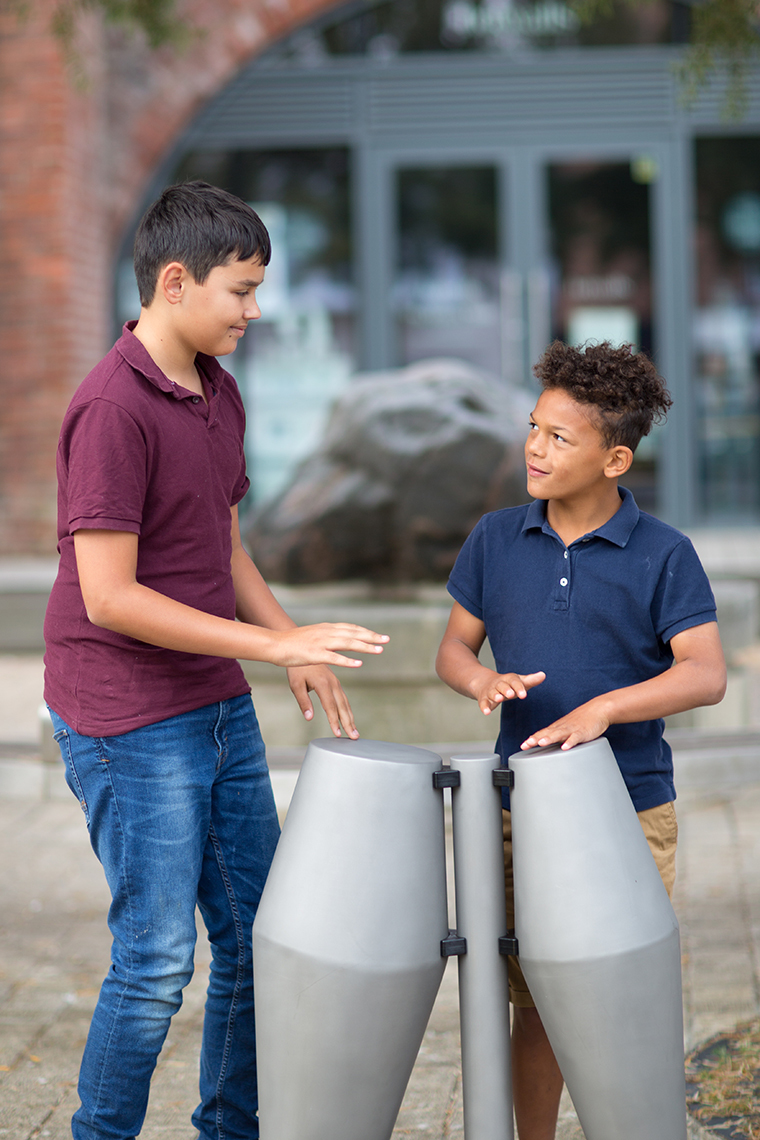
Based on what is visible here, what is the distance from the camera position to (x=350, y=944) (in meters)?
1.98

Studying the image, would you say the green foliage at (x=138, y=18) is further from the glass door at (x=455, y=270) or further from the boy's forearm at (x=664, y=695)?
the glass door at (x=455, y=270)

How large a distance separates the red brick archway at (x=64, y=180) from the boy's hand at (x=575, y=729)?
8.04m

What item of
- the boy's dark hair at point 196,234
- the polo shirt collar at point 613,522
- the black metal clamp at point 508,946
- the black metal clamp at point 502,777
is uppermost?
the boy's dark hair at point 196,234

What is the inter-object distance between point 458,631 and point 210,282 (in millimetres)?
737

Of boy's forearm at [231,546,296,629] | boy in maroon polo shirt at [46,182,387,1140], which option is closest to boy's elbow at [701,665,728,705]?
boy in maroon polo shirt at [46,182,387,1140]

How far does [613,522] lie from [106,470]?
32.7 inches

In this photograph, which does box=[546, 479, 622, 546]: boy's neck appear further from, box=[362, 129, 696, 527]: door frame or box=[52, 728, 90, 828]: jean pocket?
box=[362, 129, 696, 527]: door frame

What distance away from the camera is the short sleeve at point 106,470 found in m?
2.05

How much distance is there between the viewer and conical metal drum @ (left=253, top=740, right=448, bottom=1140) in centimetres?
199

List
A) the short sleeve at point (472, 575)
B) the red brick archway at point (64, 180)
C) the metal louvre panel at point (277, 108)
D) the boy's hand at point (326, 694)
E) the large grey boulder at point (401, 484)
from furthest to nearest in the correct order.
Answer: the metal louvre panel at point (277, 108), the red brick archway at point (64, 180), the large grey boulder at point (401, 484), the short sleeve at point (472, 575), the boy's hand at point (326, 694)

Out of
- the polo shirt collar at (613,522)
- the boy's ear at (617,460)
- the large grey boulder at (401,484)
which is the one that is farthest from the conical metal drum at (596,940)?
the large grey boulder at (401,484)

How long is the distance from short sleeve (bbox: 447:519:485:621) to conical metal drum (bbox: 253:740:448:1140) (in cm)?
41

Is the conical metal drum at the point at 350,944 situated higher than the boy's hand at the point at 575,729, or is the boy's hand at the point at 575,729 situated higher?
the boy's hand at the point at 575,729

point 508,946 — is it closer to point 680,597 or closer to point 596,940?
point 596,940
